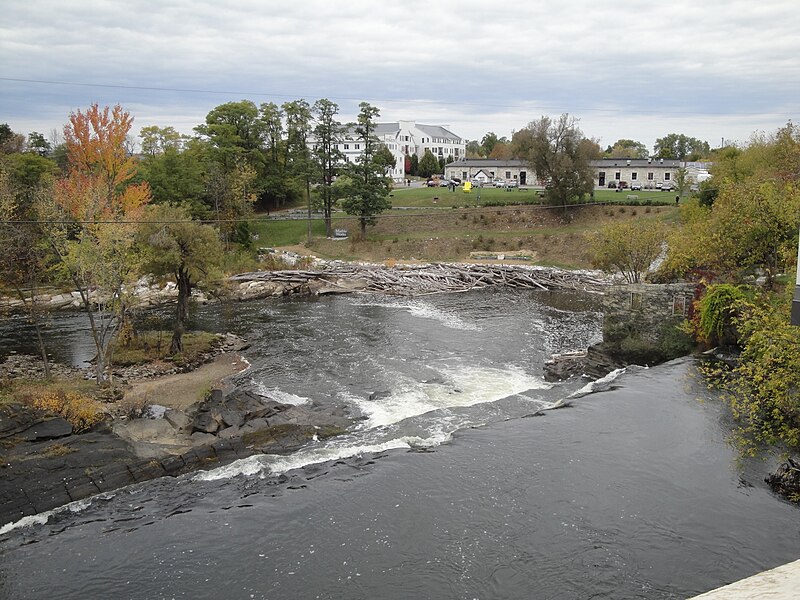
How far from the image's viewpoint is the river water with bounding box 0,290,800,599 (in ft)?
42.7

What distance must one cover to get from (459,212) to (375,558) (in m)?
56.6

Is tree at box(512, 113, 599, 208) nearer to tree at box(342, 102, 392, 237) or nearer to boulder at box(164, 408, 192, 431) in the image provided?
tree at box(342, 102, 392, 237)

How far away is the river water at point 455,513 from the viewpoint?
13008 mm

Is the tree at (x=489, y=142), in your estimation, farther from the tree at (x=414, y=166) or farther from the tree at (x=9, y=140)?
the tree at (x=9, y=140)

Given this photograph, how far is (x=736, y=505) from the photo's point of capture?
604 inches

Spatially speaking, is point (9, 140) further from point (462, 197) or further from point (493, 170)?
point (493, 170)

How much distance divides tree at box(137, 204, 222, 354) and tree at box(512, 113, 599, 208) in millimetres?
41244

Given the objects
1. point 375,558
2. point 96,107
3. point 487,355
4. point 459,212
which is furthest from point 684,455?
point 459,212

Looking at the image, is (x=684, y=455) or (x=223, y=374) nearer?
(x=684, y=455)

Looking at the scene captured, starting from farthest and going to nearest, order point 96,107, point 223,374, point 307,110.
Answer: point 307,110 < point 96,107 < point 223,374

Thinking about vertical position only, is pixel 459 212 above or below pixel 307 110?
below

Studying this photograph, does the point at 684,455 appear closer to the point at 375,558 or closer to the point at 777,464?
the point at 777,464

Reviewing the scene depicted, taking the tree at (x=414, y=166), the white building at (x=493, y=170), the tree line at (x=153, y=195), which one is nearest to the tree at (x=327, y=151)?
the tree line at (x=153, y=195)

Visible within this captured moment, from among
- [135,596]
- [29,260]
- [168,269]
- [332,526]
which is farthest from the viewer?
[168,269]
